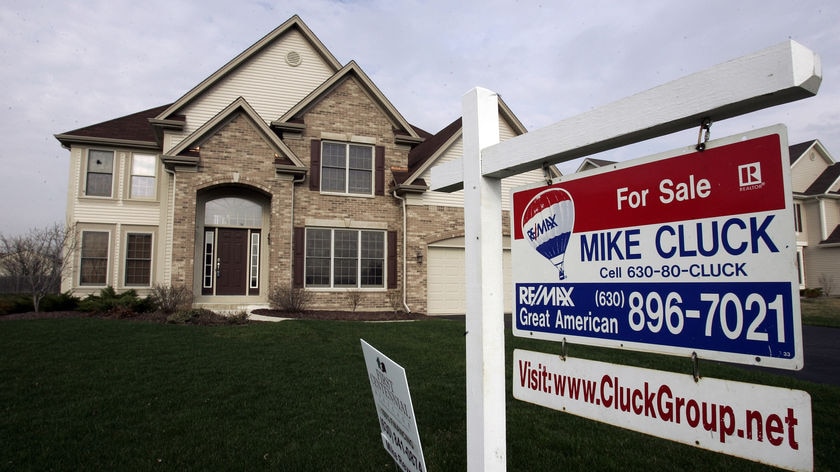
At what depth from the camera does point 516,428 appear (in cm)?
473

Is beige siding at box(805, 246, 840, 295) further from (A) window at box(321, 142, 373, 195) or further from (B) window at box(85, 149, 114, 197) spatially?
(B) window at box(85, 149, 114, 197)

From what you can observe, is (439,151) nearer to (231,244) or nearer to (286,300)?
(286,300)

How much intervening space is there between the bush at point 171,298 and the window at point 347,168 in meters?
5.32

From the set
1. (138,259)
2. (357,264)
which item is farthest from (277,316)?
(138,259)

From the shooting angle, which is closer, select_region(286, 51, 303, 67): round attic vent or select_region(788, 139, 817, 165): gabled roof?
select_region(286, 51, 303, 67): round attic vent

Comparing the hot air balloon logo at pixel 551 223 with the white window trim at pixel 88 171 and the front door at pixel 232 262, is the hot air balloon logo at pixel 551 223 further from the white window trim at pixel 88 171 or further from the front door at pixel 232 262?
the white window trim at pixel 88 171

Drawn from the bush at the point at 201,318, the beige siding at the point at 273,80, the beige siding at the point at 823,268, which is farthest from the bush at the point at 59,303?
the beige siding at the point at 823,268

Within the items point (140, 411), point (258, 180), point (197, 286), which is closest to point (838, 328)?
point (140, 411)

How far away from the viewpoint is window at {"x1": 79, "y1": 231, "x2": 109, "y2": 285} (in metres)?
17.0

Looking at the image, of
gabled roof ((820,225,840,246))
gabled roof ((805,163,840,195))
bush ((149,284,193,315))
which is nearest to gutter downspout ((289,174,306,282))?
bush ((149,284,193,315))

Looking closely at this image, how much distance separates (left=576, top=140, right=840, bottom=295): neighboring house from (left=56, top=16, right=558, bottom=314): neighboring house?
12914 mm

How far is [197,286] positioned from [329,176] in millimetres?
5676

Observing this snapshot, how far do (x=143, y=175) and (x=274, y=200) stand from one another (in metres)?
6.45

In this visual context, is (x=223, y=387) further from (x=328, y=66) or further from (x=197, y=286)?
(x=328, y=66)
